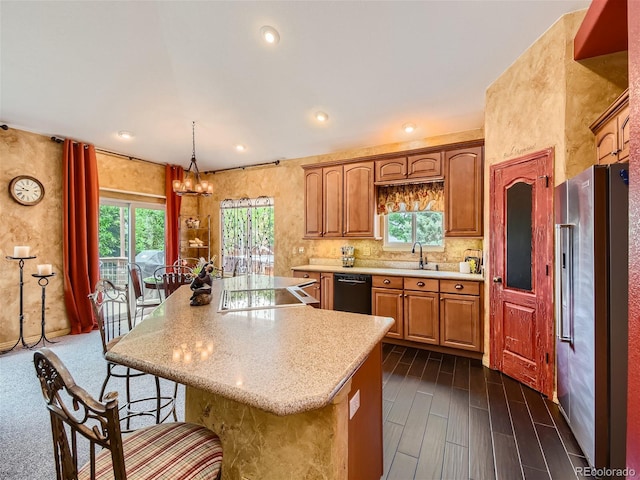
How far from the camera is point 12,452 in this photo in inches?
74.6

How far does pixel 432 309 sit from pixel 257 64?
340 cm

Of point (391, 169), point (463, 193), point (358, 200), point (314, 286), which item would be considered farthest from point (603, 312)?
point (314, 286)

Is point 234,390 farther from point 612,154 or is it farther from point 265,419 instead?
point 612,154

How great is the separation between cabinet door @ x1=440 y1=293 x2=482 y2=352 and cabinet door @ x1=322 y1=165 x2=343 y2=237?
180cm

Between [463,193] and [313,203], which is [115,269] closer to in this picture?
[313,203]

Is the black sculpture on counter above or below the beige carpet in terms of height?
above

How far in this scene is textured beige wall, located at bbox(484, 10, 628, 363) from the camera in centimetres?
233

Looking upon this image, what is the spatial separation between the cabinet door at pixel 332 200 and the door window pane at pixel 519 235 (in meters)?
2.22

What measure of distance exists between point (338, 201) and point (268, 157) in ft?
5.67

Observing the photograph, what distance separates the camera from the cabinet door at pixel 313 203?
4609mm

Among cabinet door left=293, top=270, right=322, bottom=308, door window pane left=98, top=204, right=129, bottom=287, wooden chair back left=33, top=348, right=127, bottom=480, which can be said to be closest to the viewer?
wooden chair back left=33, top=348, right=127, bottom=480

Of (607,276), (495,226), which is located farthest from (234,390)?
(495,226)

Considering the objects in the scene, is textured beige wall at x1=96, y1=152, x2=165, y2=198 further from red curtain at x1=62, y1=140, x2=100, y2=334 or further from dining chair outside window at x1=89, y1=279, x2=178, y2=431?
dining chair outside window at x1=89, y1=279, x2=178, y2=431

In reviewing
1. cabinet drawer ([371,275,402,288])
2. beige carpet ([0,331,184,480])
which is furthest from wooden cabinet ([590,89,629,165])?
beige carpet ([0,331,184,480])
